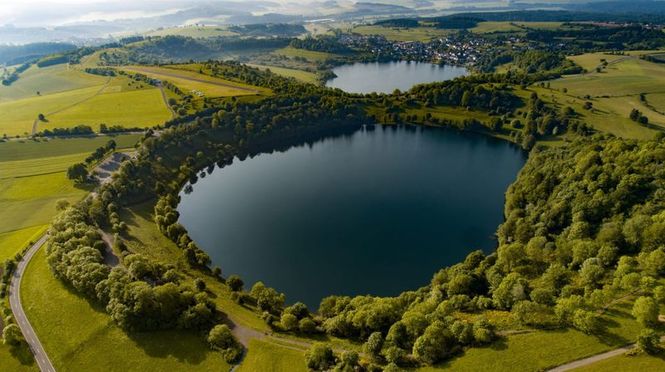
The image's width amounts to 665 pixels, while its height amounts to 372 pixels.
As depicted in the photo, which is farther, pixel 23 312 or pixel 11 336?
pixel 23 312

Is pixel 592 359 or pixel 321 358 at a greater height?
pixel 592 359

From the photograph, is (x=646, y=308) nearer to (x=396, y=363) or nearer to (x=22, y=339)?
(x=396, y=363)

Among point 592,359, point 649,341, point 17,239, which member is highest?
point 649,341

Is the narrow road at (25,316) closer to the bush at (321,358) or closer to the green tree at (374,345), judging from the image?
the bush at (321,358)

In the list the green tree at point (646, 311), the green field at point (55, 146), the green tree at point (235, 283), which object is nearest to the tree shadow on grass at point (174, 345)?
the green tree at point (235, 283)

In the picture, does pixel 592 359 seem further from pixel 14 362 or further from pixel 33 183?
pixel 33 183

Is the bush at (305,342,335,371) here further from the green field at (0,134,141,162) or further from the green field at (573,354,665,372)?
the green field at (0,134,141,162)

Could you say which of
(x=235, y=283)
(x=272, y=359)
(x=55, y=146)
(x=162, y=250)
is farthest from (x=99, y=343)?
(x=55, y=146)
